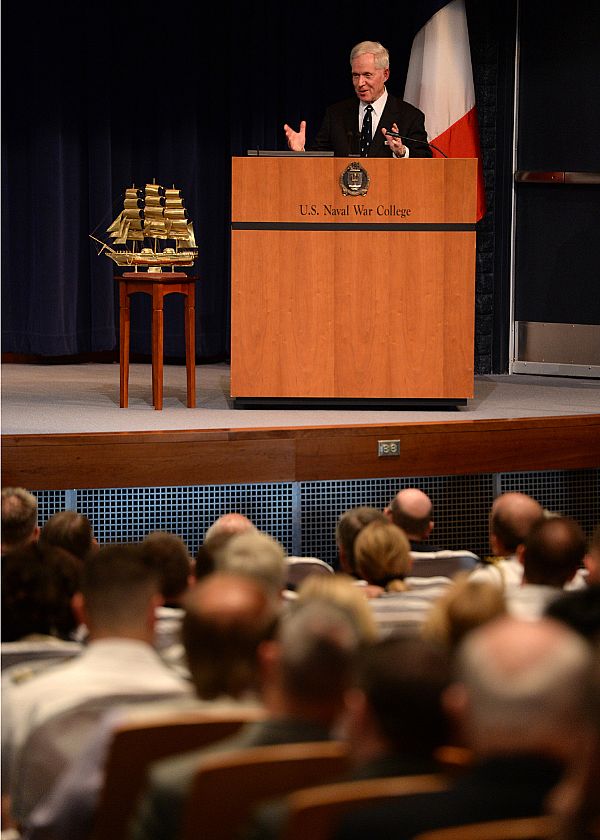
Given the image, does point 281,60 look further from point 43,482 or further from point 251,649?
point 251,649

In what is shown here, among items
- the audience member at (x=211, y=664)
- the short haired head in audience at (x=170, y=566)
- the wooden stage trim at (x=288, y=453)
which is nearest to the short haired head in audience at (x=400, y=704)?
the audience member at (x=211, y=664)

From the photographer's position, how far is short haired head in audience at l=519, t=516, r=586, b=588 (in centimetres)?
287

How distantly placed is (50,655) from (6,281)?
18.2 ft

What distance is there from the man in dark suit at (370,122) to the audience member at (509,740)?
4.09 metres

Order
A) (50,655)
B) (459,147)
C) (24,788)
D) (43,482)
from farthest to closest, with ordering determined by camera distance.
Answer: (459,147)
(43,482)
(50,655)
(24,788)

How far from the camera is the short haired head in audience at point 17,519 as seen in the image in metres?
3.81

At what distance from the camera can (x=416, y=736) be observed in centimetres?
163

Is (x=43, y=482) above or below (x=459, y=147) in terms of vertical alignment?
below

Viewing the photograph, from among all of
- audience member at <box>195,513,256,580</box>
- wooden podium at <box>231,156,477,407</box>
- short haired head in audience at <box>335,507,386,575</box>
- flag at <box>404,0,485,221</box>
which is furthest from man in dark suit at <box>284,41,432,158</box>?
audience member at <box>195,513,256,580</box>

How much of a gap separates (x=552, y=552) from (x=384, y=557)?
52cm

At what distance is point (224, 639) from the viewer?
1.89m

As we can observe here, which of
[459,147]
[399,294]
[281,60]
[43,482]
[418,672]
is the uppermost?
[281,60]

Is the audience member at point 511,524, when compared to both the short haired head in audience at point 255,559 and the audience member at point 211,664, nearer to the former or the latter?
the short haired head in audience at point 255,559

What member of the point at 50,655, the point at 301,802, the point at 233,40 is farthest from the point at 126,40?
the point at 301,802
